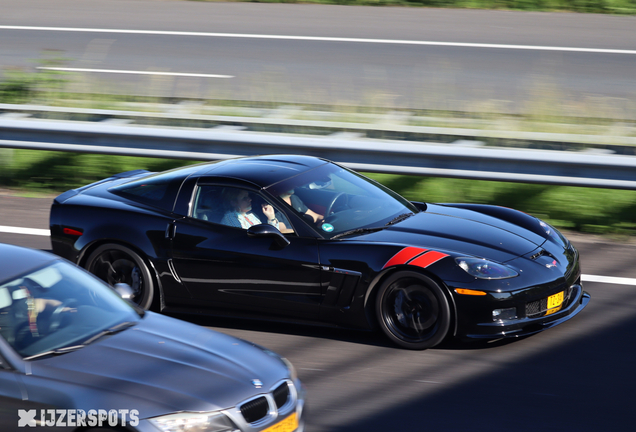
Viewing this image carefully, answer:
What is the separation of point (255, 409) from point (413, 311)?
2085 millimetres

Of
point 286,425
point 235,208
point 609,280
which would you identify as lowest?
point 609,280

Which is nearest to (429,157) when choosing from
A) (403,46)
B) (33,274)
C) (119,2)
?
(33,274)

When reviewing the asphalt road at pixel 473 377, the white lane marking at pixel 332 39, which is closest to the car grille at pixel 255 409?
the asphalt road at pixel 473 377

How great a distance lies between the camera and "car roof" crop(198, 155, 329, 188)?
6.14 metres

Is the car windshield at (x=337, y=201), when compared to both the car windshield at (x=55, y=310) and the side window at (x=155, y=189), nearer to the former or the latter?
the side window at (x=155, y=189)

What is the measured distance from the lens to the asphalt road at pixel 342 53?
1221cm

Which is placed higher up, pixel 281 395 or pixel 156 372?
pixel 156 372

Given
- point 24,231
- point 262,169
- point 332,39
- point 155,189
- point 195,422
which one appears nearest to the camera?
point 195,422

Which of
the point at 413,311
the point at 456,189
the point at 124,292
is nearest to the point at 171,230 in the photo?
the point at 124,292

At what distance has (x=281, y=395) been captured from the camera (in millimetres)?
3908

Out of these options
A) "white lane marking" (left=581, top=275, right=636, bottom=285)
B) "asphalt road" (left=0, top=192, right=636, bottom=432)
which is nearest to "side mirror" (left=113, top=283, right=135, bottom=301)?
"asphalt road" (left=0, top=192, right=636, bottom=432)

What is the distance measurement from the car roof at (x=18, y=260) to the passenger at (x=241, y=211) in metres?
1.81

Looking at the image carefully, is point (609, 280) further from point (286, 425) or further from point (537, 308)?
point (286, 425)

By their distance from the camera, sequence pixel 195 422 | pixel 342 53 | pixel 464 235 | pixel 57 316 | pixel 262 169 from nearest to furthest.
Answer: pixel 195 422 < pixel 57 316 < pixel 464 235 < pixel 262 169 < pixel 342 53
